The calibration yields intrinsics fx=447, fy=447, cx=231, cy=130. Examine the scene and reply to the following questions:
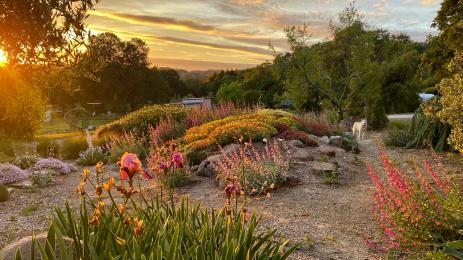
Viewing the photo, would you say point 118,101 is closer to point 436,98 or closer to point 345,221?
point 436,98

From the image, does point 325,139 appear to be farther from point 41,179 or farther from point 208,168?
point 41,179

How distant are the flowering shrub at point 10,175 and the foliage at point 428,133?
1090cm

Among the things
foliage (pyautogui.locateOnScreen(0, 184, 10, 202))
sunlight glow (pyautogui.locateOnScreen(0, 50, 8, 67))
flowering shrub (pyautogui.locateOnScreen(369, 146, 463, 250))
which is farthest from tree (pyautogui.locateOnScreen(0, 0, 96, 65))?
flowering shrub (pyautogui.locateOnScreen(369, 146, 463, 250))

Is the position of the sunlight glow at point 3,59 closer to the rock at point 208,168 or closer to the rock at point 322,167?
the rock at point 208,168

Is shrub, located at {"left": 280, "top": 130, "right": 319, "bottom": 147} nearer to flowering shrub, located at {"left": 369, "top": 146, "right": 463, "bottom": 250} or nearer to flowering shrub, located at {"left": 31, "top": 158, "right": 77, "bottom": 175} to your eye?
flowering shrub, located at {"left": 31, "top": 158, "right": 77, "bottom": 175}

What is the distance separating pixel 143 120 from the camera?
17.5 metres

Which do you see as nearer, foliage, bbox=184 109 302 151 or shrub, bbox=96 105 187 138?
foliage, bbox=184 109 302 151

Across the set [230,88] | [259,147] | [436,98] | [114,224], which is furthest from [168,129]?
[230,88]

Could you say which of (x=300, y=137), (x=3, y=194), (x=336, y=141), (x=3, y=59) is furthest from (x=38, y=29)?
(x=336, y=141)

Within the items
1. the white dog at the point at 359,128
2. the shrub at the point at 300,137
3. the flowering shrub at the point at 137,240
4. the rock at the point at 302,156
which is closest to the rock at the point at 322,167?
the rock at the point at 302,156

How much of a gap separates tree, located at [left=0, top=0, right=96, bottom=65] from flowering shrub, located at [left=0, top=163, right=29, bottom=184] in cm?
429

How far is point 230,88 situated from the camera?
36719mm

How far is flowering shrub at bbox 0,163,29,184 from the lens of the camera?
10.3 meters

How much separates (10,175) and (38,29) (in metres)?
5.00
